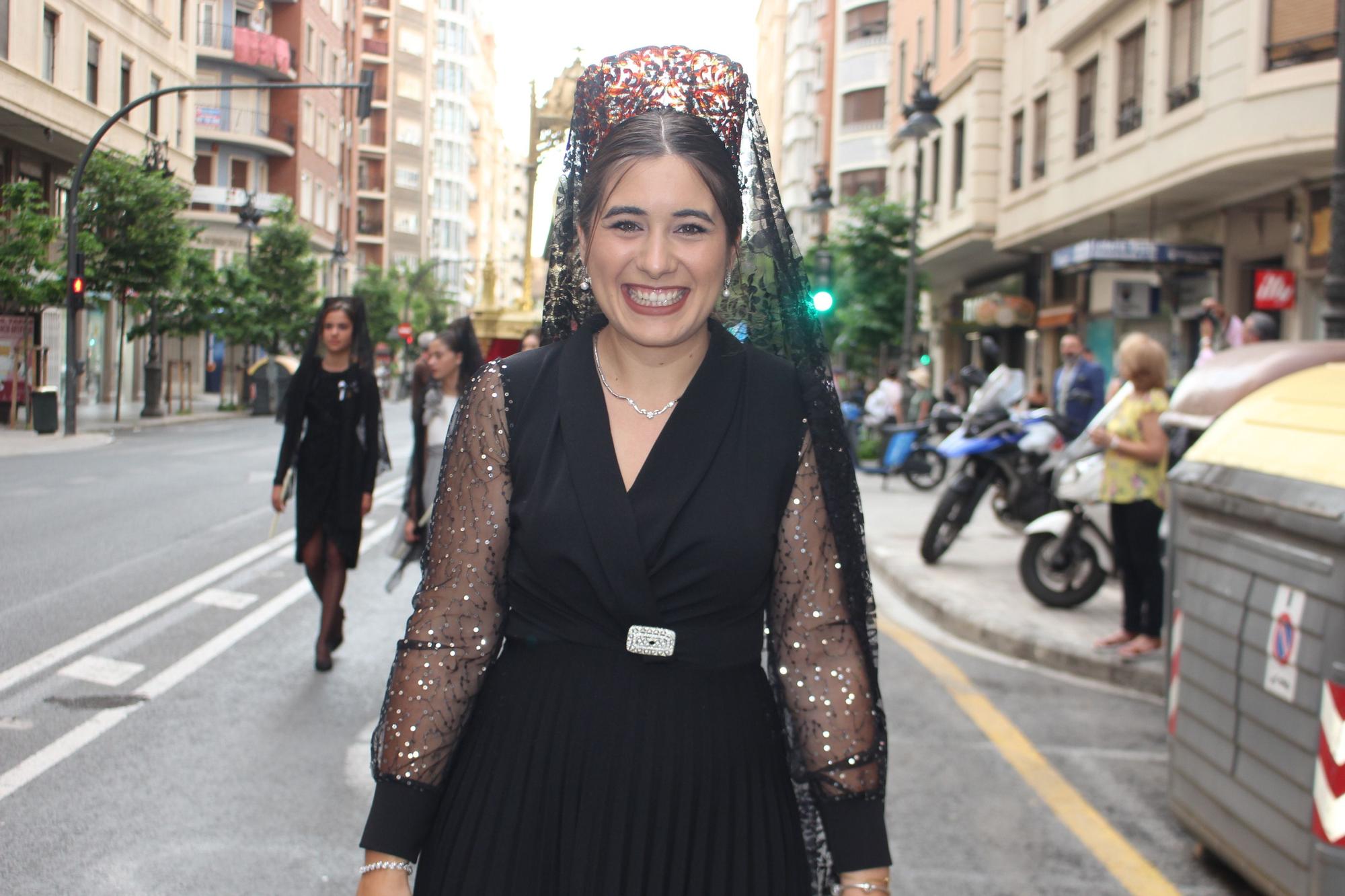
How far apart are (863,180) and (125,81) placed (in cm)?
4947

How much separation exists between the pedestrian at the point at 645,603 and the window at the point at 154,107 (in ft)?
27.1

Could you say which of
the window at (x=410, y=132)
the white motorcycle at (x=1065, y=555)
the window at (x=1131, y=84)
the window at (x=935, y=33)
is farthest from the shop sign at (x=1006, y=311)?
the window at (x=410, y=132)

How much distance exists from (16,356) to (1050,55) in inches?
684

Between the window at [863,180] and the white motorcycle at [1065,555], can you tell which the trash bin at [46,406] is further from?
the window at [863,180]

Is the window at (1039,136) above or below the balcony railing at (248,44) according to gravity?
above

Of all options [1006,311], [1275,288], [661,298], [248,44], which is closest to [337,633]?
[661,298]

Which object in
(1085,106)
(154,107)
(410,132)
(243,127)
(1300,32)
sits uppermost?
(410,132)

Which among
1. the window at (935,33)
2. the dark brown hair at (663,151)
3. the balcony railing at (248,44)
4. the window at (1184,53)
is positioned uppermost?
the window at (935,33)

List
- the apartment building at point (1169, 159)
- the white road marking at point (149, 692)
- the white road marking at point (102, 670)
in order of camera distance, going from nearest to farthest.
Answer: the white road marking at point (149, 692) < the white road marking at point (102, 670) < the apartment building at point (1169, 159)

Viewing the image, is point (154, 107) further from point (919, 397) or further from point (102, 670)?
point (919, 397)

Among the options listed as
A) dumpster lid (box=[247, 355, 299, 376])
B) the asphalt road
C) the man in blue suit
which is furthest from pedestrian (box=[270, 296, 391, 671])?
dumpster lid (box=[247, 355, 299, 376])

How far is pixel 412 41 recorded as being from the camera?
104625mm

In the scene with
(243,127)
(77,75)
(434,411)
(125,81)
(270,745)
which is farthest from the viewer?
(243,127)

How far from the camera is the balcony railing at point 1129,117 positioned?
20.3 meters
